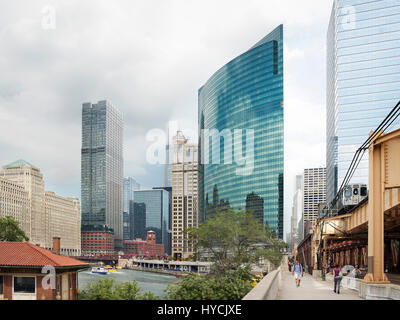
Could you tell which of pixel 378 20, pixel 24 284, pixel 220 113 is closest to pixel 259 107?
pixel 220 113

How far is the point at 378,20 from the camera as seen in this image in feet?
436

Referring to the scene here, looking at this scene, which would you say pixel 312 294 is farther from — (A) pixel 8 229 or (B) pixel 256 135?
(B) pixel 256 135

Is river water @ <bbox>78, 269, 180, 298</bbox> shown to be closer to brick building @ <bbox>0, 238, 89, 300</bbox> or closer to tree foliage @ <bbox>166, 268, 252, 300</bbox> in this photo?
brick building @ <bbox>0, 238, 89, 300</bbox>

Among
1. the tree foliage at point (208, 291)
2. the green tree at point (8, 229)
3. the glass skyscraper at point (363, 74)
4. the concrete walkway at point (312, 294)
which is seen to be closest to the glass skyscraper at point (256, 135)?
the glass skyscraper at point (363, 74)

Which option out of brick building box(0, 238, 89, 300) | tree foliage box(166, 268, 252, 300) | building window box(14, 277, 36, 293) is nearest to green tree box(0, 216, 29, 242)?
brick building box(0, 238, 89, 300)

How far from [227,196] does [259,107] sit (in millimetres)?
36993

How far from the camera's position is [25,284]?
27.3 meters

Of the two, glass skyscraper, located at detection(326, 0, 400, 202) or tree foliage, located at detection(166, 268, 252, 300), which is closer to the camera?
tree foliage, located at detection(166, 268, 252, 300)

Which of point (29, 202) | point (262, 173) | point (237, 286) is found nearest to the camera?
point (237, 286)

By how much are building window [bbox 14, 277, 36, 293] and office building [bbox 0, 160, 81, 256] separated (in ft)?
44.8

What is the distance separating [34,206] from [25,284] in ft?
148

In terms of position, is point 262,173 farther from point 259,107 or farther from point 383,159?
point 383,159

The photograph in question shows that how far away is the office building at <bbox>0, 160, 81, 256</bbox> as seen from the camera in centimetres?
4506

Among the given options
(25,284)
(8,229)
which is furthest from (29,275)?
(8,229)
